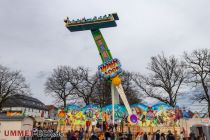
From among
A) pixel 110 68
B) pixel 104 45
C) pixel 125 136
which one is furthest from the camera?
pixel 104 45

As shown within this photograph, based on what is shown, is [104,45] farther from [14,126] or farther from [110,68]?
[14,126]

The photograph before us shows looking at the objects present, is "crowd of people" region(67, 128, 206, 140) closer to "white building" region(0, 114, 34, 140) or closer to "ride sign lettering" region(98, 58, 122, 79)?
"white building" region(0, 114, 34, 140)

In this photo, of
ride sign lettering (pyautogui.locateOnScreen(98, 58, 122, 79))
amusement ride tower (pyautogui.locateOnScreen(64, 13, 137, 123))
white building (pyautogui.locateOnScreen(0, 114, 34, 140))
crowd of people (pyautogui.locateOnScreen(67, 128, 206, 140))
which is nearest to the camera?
crowd of people (pyautogui.locateOnScreen(67, 128, 206, 140))

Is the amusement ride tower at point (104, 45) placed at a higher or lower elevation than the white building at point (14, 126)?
higher

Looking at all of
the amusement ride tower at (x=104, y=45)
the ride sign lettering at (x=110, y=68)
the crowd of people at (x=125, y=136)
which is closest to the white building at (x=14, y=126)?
the crowd of people at (x=125, y=136)

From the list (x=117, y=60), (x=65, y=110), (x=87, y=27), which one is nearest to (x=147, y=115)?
(x=117, y=60)

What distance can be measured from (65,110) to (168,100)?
16.4 m

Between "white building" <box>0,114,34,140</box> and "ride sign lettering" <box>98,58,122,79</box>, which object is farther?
"ride sign lettering" <box>98,58,122,79</box>

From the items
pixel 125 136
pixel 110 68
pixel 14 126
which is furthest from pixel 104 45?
→ pixel 14 126

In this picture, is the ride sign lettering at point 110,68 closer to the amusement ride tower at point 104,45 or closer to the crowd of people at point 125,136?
the amusement ride tower at point 104,45

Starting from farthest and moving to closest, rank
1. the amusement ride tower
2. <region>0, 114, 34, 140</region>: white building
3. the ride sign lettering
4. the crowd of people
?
the ride sign lettering → the amusement ride tower → <region>0, 114, 34, 140</region>: white building → the crowd of people

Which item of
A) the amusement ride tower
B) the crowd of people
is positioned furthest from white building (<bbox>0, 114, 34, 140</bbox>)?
the amusement ride tower

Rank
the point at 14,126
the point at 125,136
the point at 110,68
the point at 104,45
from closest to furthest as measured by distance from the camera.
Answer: the point at 125,136, the point at 14,126, the point at 110,68, the point at 104,45

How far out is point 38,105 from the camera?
96.8 m
